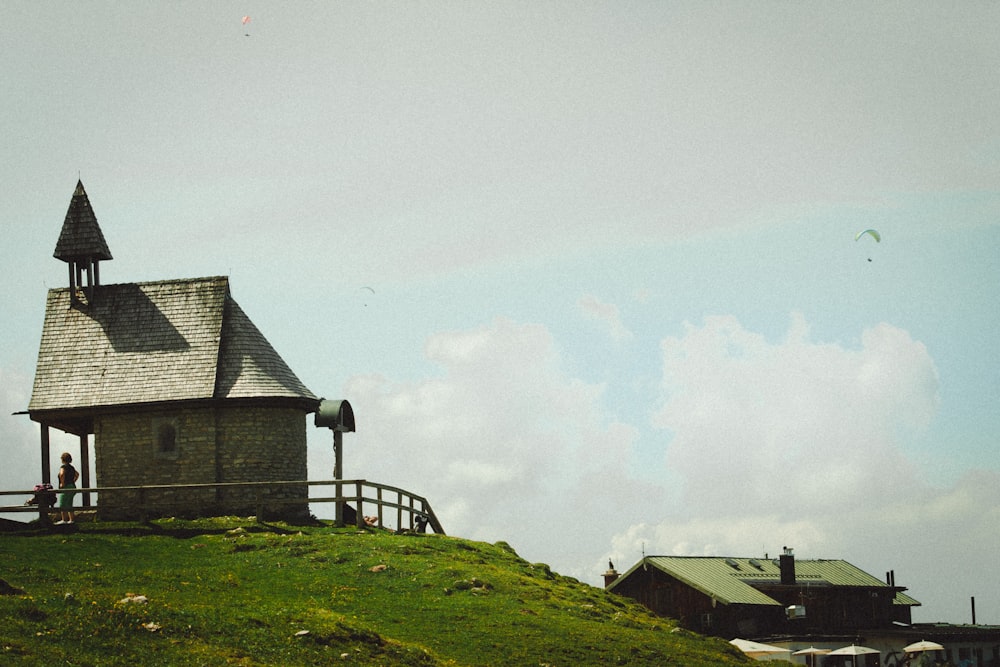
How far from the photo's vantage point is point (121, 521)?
4056 centimetres

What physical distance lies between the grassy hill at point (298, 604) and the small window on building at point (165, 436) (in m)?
4.86

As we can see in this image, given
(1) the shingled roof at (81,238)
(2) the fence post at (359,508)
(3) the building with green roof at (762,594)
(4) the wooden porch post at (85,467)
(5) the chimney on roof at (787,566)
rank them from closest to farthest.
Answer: (2) the fence post at (359,508) < (4) the wooden porch post at (85,467) < (1) the shingled roof at (81,238) < (3) the building with green roof at (762,594) < (5) the chimney on roof at (787,566)

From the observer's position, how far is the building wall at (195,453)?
42594 mm

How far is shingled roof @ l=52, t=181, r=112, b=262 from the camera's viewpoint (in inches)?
1871

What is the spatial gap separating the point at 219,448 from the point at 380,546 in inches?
404

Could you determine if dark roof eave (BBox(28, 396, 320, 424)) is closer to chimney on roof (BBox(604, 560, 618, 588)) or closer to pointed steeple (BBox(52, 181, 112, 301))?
pointed steeple (BBox(52, 181, 112, 301))

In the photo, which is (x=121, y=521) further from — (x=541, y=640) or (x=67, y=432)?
(x=541, y=640)

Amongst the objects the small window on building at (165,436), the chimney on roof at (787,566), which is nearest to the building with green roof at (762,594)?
the chimney on roof at (787,566)

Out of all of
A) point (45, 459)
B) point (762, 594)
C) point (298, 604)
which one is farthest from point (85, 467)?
point (762, 594)

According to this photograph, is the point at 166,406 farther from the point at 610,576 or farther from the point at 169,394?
the point at 610,576

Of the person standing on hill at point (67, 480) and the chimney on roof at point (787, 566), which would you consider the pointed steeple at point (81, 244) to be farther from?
the chimney on roof at point (787, 566)

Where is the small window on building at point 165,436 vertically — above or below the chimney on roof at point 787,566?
above

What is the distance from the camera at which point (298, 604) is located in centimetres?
2766

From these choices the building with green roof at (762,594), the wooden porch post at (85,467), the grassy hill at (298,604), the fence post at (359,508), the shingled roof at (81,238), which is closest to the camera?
the grassy hill at (298,604)
